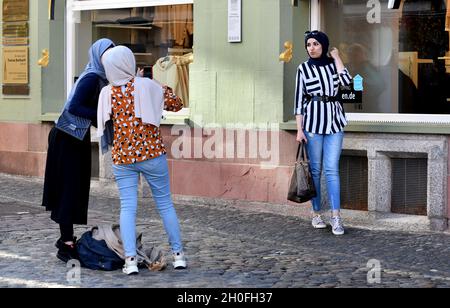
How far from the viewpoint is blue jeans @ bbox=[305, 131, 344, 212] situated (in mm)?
9922

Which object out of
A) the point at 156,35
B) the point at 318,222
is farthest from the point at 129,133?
the point at 156,35

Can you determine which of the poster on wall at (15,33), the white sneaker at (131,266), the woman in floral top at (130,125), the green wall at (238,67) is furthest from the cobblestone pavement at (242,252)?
the poster on wall at (15,33)

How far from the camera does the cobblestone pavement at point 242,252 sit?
7648 mm

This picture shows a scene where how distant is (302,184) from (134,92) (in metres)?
2.64

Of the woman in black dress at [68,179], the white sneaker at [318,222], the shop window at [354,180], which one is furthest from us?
the shop window at [354,180]

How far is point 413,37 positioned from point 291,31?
1.30m

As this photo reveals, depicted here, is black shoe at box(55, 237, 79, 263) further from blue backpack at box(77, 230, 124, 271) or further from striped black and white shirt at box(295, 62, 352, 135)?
striped black and white shirt at box(295, 62, 352, 135)

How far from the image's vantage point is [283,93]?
11.3 metres

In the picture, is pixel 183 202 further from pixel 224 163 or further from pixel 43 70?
pixel 43 70

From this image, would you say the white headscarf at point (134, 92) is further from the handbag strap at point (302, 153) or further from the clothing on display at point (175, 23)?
the clothing on display at point (175, 23)

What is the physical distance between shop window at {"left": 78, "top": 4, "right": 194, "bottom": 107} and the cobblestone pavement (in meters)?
1.76

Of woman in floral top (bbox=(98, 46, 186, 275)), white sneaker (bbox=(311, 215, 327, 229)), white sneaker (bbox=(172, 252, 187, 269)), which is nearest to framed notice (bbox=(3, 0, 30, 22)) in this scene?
white sneaker (bbox=(311, 215, 327, 229))

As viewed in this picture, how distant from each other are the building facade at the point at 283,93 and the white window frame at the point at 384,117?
1 cm
